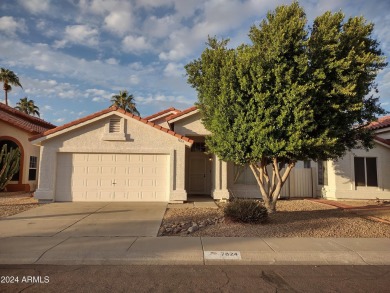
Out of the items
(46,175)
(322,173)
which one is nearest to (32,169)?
(46,175)

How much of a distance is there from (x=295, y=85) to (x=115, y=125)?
831 centimetres

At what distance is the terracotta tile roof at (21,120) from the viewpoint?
1722 centimetres

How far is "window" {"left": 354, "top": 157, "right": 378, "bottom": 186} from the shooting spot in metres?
15.9

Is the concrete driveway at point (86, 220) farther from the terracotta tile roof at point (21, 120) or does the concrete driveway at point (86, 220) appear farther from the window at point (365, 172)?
the window at point (365, 172)

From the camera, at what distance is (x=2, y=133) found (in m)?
17.4

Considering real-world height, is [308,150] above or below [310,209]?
above

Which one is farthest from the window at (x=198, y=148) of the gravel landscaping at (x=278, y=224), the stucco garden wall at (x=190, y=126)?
the gravel landscaping at (x=278, y=224)

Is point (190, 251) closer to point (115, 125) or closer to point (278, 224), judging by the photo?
point (278, 224)

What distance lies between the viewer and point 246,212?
8797 millimetres

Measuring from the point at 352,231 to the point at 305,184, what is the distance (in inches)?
339

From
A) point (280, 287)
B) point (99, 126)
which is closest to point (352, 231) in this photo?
point (280, 287)

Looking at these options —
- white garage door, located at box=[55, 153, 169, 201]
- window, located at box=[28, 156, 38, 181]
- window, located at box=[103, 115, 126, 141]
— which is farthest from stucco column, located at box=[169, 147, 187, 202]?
window, located at box=[28, 156, 38, 181]

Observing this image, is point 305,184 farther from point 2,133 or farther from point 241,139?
point 2,133

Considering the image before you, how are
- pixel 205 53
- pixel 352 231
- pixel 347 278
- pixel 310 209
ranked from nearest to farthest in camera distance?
pixel 347 278
pixel 352 231
pixel 205 53
pixel 310 209
